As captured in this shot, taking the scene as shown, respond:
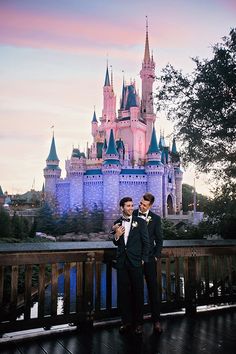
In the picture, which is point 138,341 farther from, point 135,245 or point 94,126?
point 94,126

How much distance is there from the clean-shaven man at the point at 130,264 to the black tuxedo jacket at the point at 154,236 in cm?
24

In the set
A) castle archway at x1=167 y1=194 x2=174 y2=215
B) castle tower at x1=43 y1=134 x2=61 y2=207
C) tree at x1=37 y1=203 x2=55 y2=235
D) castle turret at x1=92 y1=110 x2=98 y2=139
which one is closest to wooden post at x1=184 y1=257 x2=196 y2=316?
tree at x1=37 y1=203 x2=55 y2=235

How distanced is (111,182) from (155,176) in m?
6.77

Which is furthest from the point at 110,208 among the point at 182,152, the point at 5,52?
the point at 182,152

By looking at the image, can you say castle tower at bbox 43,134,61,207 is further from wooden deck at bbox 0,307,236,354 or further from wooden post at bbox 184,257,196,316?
wooden deck at bbox 0,307,236,354

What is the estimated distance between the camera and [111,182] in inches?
1889

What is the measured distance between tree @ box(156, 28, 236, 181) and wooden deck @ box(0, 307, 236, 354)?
668cm

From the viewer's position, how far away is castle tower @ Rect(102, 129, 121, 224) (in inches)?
1848

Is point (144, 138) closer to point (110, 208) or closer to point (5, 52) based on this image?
point (110, 208)

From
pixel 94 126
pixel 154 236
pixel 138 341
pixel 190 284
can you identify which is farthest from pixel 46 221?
pixel 138 341

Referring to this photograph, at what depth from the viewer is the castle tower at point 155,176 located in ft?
160

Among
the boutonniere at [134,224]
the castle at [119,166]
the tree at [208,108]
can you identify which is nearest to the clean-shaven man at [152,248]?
the boutonniere at [134,224]

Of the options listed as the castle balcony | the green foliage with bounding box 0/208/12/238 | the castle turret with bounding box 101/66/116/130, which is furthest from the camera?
the castle turret with bounding box 101/66/116/130

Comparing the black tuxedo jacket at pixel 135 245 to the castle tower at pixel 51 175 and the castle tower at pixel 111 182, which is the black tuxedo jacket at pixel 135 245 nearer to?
the castle tower at pixel 111 182
